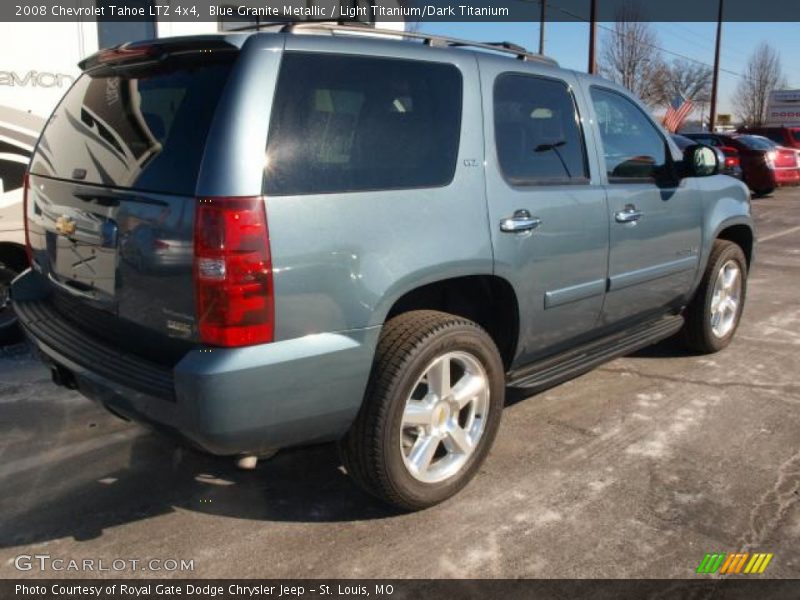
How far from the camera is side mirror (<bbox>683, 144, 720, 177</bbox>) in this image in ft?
14.9

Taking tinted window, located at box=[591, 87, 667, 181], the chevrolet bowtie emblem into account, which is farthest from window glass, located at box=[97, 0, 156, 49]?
tinted window, located at box=[591, 87, 667, 181]

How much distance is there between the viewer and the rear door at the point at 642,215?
4070mm

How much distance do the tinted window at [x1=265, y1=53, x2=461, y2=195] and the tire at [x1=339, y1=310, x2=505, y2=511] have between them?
0.60 metres

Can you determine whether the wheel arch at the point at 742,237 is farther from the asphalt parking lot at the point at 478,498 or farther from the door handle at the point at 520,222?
the door handle at the point at 520,222

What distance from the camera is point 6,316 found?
5.48 m

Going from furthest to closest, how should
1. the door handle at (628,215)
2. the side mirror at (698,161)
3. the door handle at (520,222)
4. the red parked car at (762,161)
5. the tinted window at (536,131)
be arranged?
the red parked car at (762,161), the side mirror at (698,161), the door handle at (628,215), the tinted window at (536,131), the door handle at (520,222)

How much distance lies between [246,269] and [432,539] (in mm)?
1321

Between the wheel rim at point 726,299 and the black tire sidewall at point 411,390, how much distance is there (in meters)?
2.51

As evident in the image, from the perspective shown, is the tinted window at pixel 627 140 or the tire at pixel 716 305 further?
the tire at pixel 716 305

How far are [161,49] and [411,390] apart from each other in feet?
5.32

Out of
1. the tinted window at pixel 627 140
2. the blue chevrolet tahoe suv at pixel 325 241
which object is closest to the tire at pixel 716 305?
the tinted window at pixel 627 140

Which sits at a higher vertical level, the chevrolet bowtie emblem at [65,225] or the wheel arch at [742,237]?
the chevrolet bowtie emblem at [65,225]

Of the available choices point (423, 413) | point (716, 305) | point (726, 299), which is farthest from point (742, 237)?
point (423, 413)

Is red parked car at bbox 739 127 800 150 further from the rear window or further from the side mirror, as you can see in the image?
the rear window
